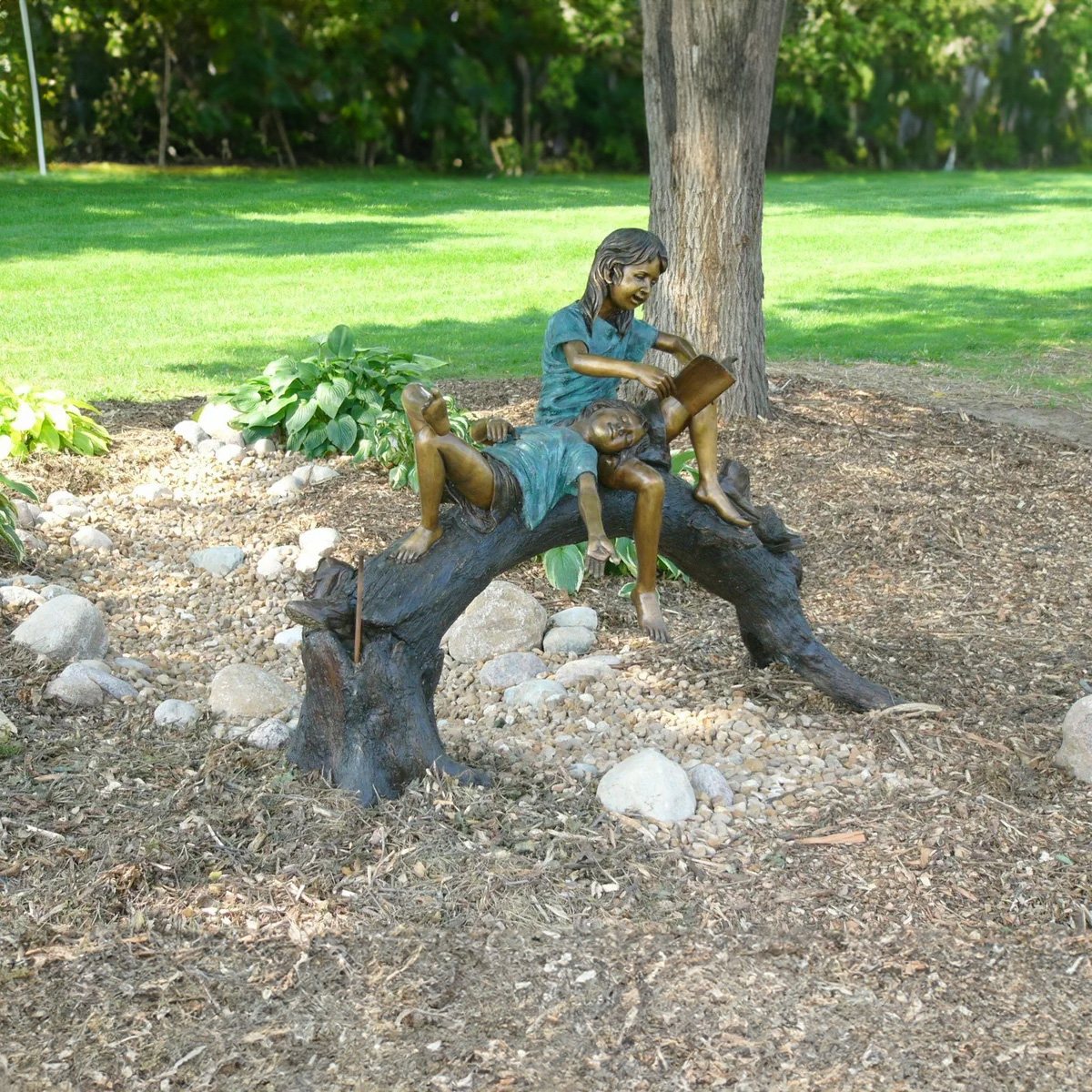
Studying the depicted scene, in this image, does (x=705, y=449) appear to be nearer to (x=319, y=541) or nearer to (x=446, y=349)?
(x=319, y=541)

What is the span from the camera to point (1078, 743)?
12.4ft

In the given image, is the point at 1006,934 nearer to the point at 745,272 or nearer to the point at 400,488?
the point at 400,488

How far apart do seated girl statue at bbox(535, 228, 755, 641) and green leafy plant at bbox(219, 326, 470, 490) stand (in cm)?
258

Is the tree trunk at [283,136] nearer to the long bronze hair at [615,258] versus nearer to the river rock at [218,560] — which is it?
the river rock at [218,560]

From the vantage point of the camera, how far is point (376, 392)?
6785mm

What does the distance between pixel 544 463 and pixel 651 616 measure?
1.85 ft

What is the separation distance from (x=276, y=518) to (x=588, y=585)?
62.2 inches

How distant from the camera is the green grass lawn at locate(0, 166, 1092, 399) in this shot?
948 centimetres

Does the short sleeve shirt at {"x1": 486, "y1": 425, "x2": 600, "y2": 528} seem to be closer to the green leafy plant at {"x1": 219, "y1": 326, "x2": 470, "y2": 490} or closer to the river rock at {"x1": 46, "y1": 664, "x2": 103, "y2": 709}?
the river rock at {"x1": 46, "y1": 664, "x2": 103, "y2": 709}

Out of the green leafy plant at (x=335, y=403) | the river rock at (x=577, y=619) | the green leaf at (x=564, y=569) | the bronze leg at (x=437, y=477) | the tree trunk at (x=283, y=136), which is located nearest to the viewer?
the bronze leg at (x=437, y=477)

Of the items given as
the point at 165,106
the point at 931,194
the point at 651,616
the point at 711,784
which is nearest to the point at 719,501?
the point at 651,616

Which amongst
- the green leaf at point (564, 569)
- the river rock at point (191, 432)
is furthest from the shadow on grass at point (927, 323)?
the green leaf at point (564, 569)

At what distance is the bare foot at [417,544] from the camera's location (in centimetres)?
347

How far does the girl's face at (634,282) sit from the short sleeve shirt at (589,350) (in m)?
0.10
